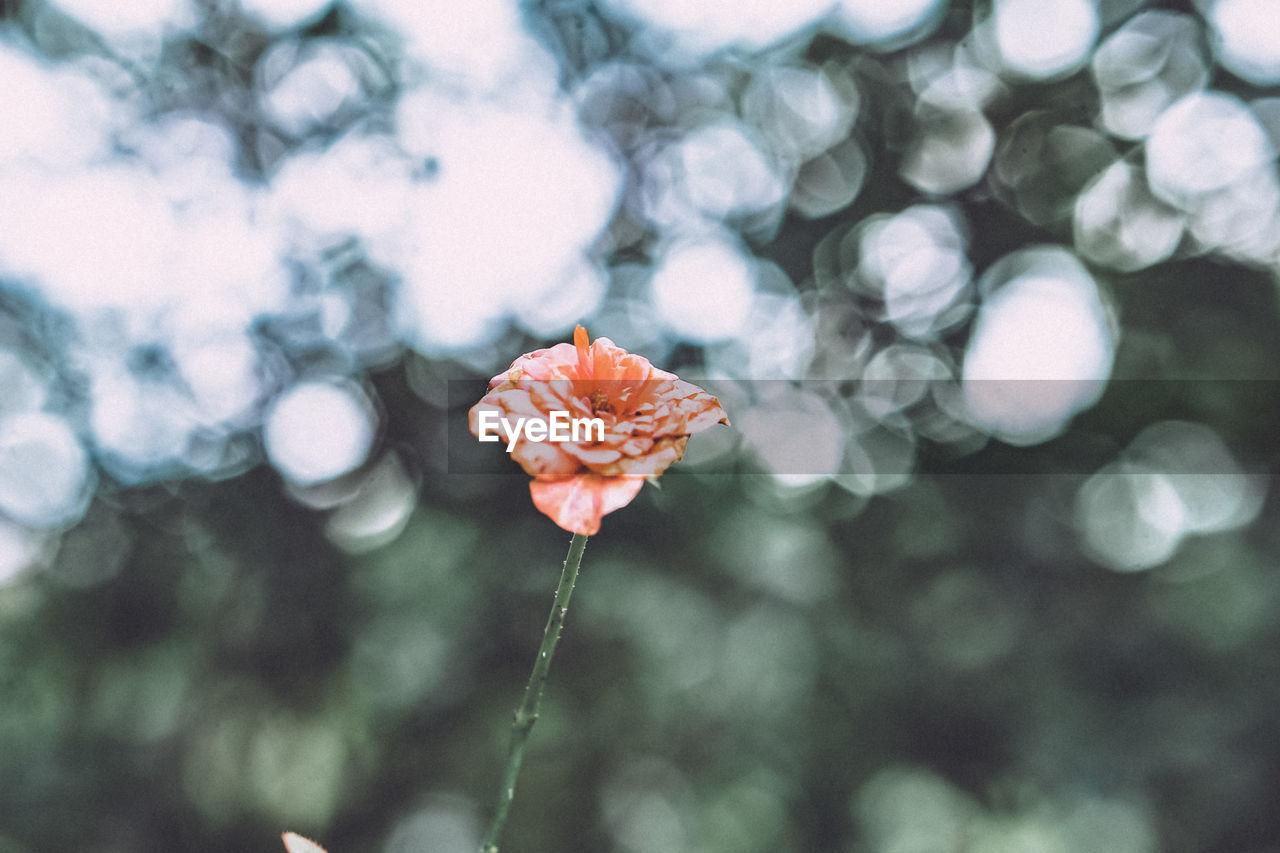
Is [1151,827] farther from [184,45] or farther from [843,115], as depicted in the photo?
[184,45]

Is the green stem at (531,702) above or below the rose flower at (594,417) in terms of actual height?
below

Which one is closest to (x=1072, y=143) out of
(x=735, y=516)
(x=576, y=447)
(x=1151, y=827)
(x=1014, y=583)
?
(x=1014, y=583)

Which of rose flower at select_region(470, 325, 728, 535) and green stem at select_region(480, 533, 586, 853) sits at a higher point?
rose flower at select_region(470, 325, 728, 535)

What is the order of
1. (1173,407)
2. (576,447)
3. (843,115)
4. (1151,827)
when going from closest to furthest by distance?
(576,447)
(1151,827)
(1173,407)
(843,115)
